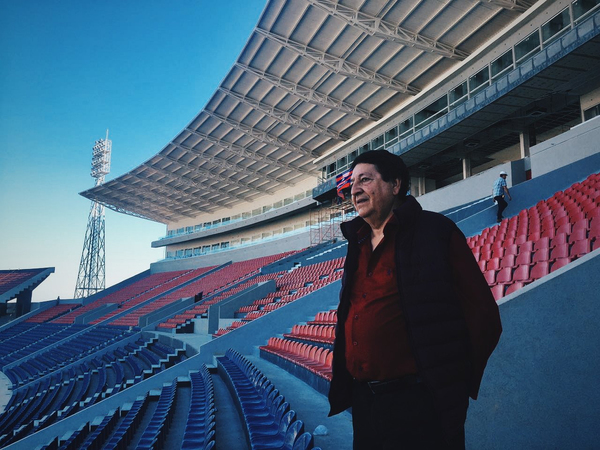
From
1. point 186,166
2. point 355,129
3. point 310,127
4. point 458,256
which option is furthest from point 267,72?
point 458,256

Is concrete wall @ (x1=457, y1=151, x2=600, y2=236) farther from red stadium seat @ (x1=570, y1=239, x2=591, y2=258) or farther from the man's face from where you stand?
the man's face

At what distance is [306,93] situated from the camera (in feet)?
64.5

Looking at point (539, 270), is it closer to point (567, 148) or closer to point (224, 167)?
point (567, 148)

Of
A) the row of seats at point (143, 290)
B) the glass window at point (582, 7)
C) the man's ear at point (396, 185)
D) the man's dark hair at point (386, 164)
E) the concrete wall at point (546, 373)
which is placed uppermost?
the glass window at point (582, 7)

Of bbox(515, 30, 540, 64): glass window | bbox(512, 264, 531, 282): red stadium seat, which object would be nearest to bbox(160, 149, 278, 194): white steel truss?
bbox(515, 30, 540, 64): glass window

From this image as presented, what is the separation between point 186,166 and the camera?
29.4 m

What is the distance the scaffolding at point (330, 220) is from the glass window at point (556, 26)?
1039 cm

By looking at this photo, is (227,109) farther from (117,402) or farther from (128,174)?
(117,402)

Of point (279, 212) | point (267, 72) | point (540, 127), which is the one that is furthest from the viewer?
point (279, 212)

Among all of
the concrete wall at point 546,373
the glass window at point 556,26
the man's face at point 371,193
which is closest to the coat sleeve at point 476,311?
the man's face at point 371,193

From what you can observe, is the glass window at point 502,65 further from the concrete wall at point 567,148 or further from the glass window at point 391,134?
the glass window at point 391,134

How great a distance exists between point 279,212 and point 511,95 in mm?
17875

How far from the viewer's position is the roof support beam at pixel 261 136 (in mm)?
23391

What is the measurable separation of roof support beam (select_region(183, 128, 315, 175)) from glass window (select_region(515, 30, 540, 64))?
15.0m
